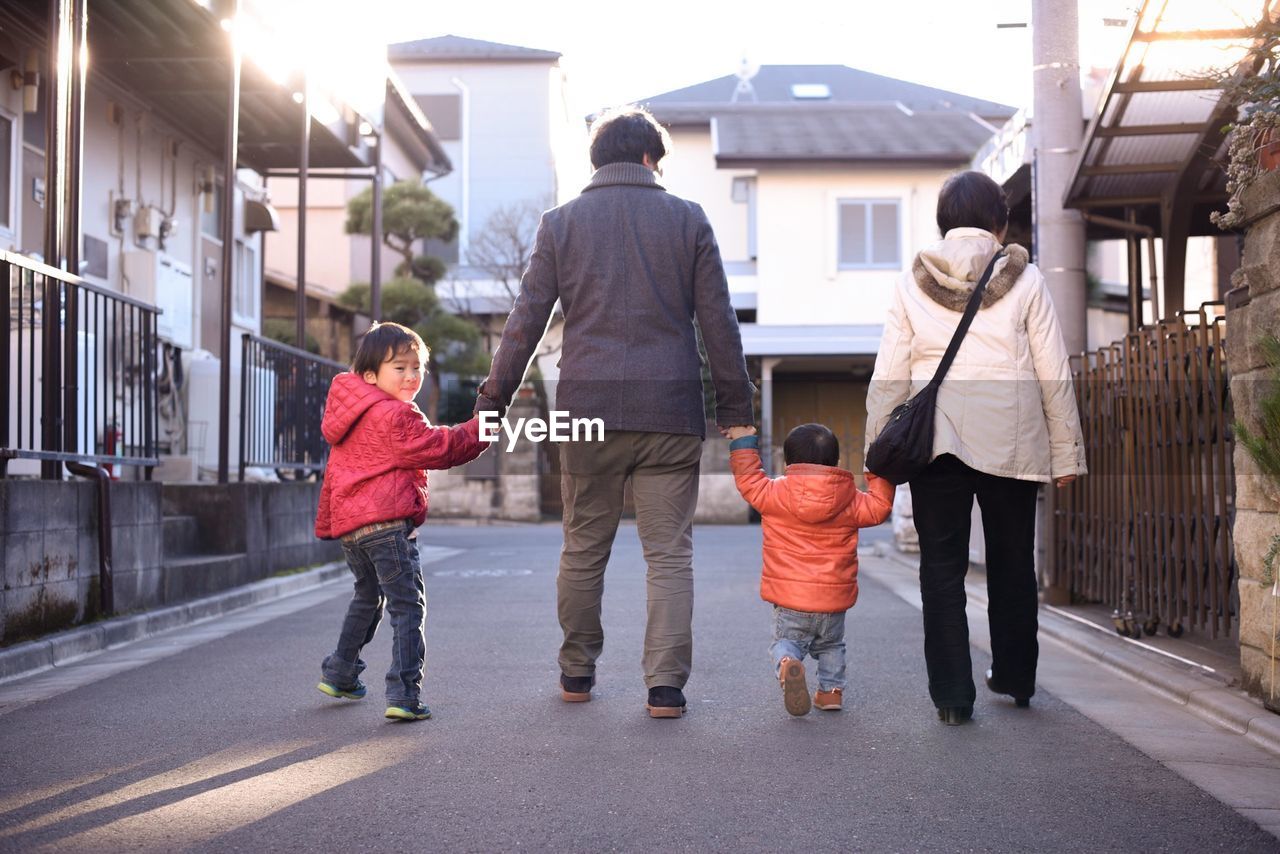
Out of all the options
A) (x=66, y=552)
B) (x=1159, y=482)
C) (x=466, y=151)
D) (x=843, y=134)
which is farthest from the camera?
(x=466, y=151)

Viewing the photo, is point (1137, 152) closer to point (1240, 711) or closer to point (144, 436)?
point (1240, 711)

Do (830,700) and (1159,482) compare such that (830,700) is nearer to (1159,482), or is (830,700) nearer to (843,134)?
(1159,482)

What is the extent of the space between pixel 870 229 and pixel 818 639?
786 inches

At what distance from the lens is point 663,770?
3723mm

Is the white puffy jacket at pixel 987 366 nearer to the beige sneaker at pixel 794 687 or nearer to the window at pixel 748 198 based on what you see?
the beige sneaker at pixel 794 687

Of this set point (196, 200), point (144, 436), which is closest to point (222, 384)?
point (144, 436)

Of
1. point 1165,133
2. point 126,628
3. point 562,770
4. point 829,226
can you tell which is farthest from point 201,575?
point 829,226

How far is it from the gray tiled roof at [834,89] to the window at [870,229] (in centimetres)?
1126

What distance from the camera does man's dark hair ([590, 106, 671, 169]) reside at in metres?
4.82

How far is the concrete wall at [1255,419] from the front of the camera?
453 centimetres

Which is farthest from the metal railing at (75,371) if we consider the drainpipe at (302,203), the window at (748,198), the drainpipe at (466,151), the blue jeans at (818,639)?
the drainpipe at (466,151)

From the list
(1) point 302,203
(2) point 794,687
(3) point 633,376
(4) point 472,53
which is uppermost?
(4) point 472,53

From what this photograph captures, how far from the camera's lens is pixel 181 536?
8.96 metres

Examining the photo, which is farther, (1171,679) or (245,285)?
(245,285)
